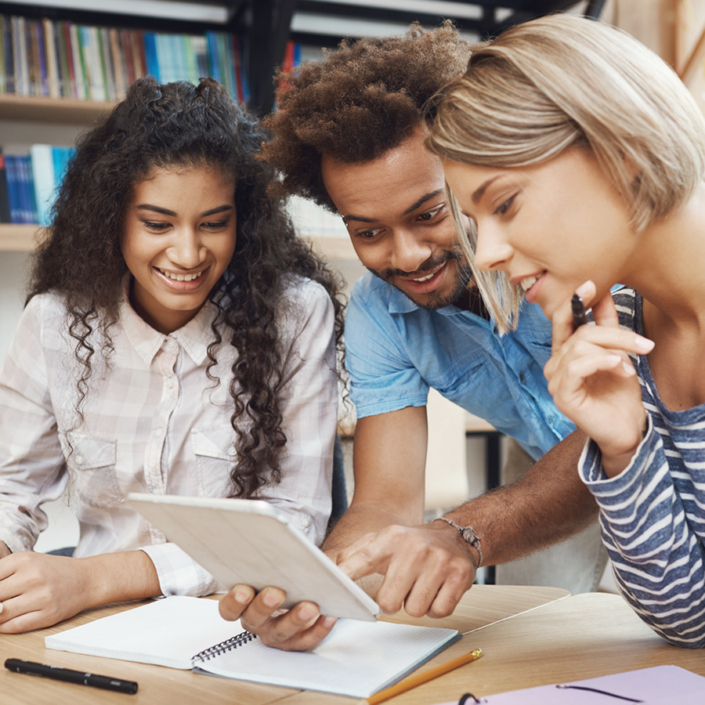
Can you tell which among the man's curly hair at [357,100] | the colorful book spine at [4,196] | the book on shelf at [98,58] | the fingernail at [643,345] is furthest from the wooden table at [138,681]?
the book on shelf at [98,58]

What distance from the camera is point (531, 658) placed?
0.76 meters

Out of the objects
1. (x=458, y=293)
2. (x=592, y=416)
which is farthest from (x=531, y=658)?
(x=458, y=293)

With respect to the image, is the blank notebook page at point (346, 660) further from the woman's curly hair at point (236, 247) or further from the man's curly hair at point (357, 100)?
the man's curly hair at point (357, 100)

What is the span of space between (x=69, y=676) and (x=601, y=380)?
1.99 feet

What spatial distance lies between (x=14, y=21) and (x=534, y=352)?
1.96m

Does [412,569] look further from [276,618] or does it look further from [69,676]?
[69,676]

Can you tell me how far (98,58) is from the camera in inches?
95.0

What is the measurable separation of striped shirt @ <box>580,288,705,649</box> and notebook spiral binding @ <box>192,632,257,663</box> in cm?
40

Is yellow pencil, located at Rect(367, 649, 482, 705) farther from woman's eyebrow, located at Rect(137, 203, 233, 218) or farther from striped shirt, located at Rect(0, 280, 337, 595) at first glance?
woman's eyebrow, located at Rect(137, 203, 233, 218)

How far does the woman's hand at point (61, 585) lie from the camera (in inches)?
35.7

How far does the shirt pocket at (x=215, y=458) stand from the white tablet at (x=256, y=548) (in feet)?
1.96

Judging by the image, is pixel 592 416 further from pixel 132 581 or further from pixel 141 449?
pixel 141 449

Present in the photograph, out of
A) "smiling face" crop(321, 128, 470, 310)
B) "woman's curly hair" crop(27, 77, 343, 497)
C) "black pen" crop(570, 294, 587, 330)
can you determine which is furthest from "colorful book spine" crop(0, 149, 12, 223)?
"black pen" crop(570, 294, 587, 330)

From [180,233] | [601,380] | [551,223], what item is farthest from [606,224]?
[180,233]
